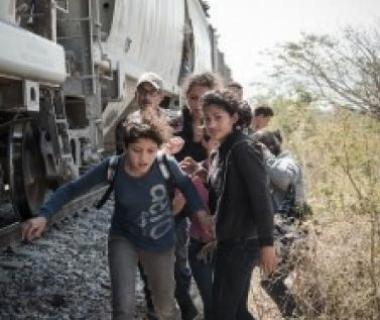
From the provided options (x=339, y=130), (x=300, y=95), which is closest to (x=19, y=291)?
(x=339, y=130)

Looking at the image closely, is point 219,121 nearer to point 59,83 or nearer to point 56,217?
point 59,83

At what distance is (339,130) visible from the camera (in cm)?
725

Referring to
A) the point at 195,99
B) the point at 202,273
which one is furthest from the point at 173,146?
the point at 202,273

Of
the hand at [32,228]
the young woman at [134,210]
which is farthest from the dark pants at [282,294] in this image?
the hand at [32,228]

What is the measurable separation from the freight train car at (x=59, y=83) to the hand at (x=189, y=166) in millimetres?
1255

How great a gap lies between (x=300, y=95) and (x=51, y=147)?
1030 centimetres

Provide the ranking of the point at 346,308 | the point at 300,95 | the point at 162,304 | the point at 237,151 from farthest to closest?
1. the point at 300,95
2. the point at 346,308
3. the point at 162,304
4. the point at 237,151

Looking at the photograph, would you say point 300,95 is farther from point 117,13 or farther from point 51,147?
point 51,147

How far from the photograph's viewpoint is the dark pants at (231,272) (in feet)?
11.6

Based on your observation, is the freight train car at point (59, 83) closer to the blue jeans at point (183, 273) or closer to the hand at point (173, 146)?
the hand at point (173, 146)

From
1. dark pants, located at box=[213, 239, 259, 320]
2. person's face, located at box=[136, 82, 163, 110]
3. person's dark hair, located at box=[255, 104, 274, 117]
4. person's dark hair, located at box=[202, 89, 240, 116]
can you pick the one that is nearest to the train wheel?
person's dark hair, located at box=[255, 104, 274, 117]

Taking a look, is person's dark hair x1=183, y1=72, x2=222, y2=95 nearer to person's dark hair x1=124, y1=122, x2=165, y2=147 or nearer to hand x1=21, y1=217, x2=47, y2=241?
person's dark hair x1=124, y1=122, x2=165, y2=147

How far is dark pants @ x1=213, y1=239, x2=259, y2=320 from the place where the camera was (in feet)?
11.6

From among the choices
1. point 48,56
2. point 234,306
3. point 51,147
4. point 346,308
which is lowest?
point 346,308
